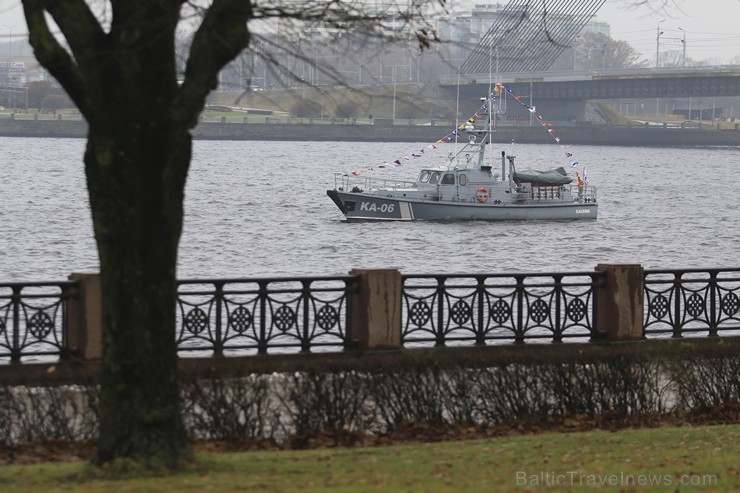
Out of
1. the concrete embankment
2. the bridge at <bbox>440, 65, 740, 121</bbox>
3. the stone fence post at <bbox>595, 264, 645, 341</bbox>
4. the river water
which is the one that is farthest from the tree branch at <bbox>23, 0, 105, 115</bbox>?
the concrete embankment

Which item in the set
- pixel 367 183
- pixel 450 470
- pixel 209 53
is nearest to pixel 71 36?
pixel 209 53

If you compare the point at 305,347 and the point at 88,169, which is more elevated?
the point at 88,169

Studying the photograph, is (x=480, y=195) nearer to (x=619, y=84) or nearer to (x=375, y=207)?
(x=375, y=207)

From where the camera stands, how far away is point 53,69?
369 inches

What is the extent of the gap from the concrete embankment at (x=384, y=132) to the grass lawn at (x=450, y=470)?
150502 millimetres

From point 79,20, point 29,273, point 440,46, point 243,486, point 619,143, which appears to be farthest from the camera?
point 619,143

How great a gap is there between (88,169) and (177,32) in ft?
4.06

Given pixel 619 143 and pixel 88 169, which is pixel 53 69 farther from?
pixel 619 143

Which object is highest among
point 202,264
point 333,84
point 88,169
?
point 333,84

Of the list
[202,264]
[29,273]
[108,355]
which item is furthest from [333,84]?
[202,264]

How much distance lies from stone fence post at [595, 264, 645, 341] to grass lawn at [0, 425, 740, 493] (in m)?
4.77

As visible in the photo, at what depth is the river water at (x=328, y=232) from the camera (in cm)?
4772

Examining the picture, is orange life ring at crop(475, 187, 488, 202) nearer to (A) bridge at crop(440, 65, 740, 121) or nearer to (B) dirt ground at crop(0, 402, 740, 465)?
(B) dirt ground at crop(0, 402, 740, 465)

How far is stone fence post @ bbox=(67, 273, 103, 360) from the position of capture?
45.6ft
